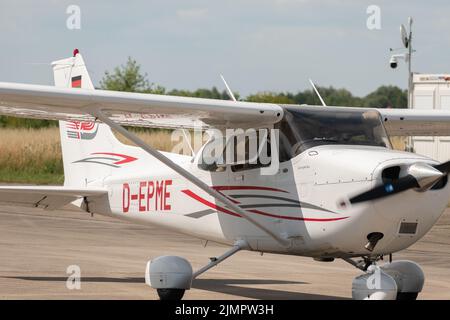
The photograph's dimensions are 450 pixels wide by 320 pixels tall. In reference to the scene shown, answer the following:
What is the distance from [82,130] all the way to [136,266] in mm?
2077

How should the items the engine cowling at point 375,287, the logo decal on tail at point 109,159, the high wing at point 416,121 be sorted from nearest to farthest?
1. the engine cowling at point 375,287
2. the high wing at point 416,121
3. the logo decal on tail at point 109,159

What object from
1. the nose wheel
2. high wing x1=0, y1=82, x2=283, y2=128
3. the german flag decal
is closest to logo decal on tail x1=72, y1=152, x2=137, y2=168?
the german flag decal

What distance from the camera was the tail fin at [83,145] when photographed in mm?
14188

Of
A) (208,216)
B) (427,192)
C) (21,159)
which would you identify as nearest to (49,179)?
(21,159)

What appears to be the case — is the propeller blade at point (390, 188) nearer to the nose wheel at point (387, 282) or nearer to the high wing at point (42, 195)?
the nose wheel at point (387, 282)

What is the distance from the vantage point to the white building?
32.2 meters

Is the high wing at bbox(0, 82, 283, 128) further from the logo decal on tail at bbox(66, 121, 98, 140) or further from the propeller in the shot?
the logo decal on tail at bbox(66, 121, 98, 140)

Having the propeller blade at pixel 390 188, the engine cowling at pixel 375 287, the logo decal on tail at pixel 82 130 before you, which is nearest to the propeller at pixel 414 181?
the propeller blade at pixel 390 188

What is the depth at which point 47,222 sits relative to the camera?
21.1 meters

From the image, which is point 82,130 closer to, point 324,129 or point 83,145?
point 83,145

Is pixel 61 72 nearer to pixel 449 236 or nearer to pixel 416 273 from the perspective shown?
pixel 416 273

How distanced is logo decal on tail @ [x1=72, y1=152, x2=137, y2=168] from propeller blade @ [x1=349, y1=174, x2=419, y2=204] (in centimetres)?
441

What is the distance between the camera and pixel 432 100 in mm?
32469

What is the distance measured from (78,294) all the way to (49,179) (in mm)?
21205
